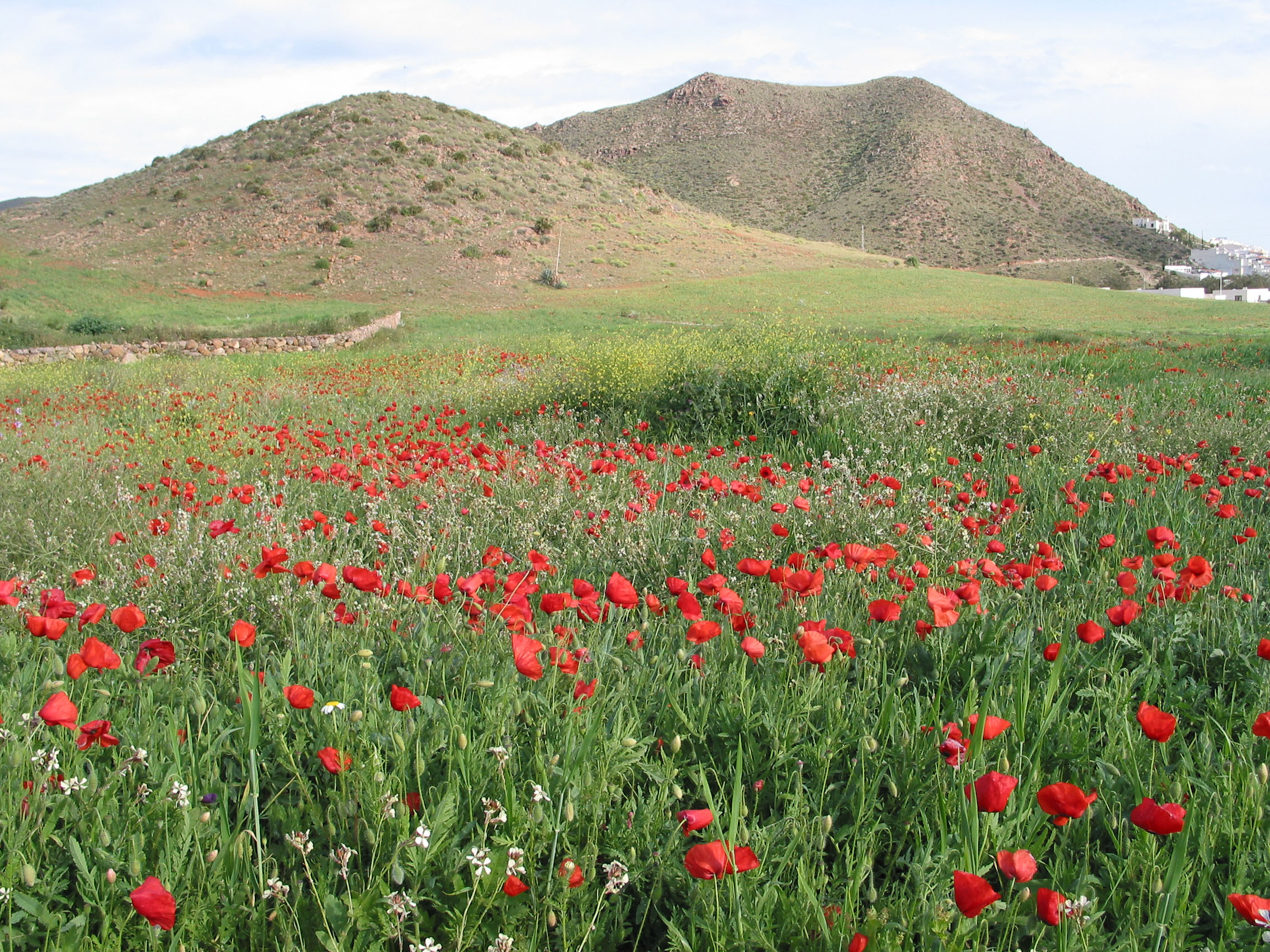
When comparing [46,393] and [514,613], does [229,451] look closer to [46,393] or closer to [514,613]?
[514,613]


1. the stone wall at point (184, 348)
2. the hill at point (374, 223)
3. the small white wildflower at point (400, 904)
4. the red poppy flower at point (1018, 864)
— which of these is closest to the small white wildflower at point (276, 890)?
the small white wildflower at point (400, 904)

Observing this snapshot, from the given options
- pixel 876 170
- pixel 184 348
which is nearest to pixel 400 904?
pixel 184 348

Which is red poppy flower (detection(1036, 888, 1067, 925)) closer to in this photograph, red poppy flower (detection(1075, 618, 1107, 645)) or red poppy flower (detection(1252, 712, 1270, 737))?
red poppy flower (detection(1252, 712, 1270, 737))

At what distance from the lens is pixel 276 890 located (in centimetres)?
145

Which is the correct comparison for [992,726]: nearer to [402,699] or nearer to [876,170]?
[402,699]

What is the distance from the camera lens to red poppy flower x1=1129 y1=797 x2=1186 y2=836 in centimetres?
128

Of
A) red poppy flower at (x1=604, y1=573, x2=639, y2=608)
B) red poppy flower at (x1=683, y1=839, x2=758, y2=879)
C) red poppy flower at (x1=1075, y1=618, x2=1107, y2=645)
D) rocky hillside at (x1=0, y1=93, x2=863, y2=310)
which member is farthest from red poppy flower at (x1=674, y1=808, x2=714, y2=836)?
rocky hillside at (x1=0, y1=93, x2=863, y2=310)

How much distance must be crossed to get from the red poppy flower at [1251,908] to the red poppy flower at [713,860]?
709mm

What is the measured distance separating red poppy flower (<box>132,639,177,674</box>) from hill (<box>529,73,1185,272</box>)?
2715 inches

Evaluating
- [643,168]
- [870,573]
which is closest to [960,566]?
[870,573]

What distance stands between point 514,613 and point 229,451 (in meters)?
5.13

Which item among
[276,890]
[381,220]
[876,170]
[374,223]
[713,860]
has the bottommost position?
[276,890]

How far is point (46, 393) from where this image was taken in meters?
10.6

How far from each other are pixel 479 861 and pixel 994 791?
0.87 metres
